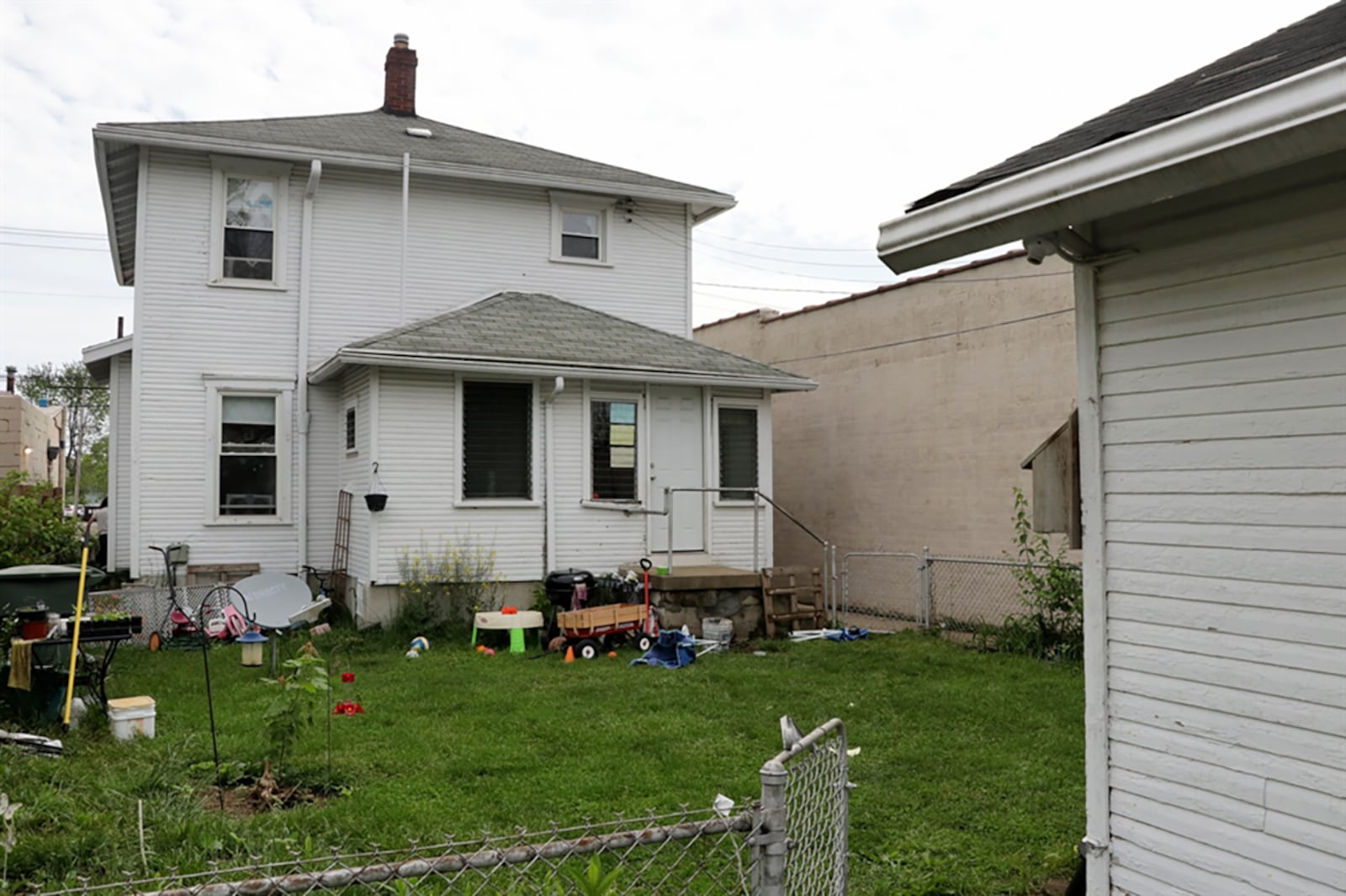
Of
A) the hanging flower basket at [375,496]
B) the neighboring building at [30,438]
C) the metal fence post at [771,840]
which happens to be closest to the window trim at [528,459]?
the hanging flower basket at [375,496]

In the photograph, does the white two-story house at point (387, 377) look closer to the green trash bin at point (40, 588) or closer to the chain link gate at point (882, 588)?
the chain link gate at point (882, 588)

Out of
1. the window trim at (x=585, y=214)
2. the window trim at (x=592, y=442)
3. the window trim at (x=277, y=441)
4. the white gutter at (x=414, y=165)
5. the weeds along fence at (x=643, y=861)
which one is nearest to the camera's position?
the weeds along fence at (x=643, y=861)

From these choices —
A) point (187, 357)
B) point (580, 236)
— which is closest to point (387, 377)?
point (187, 357)

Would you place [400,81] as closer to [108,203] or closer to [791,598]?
[108,203]

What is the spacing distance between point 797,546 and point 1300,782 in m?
14.4

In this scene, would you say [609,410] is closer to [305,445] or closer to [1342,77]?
[305,445]

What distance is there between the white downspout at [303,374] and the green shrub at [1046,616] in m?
9.18

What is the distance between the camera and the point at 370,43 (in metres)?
17.9

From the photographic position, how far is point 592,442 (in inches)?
546

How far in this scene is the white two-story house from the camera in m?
13.2

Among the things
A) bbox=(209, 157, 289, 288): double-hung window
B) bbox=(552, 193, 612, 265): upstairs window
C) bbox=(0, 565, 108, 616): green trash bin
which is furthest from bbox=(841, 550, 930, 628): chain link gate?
bbox=(0, 565, 108, 616): green trash bin

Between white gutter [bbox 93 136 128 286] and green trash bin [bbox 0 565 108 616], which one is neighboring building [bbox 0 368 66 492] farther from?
green trash bin [bbox 0 565 108 616]

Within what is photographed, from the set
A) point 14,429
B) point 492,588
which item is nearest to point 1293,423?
point 492,588

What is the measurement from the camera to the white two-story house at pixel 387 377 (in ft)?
43.2
